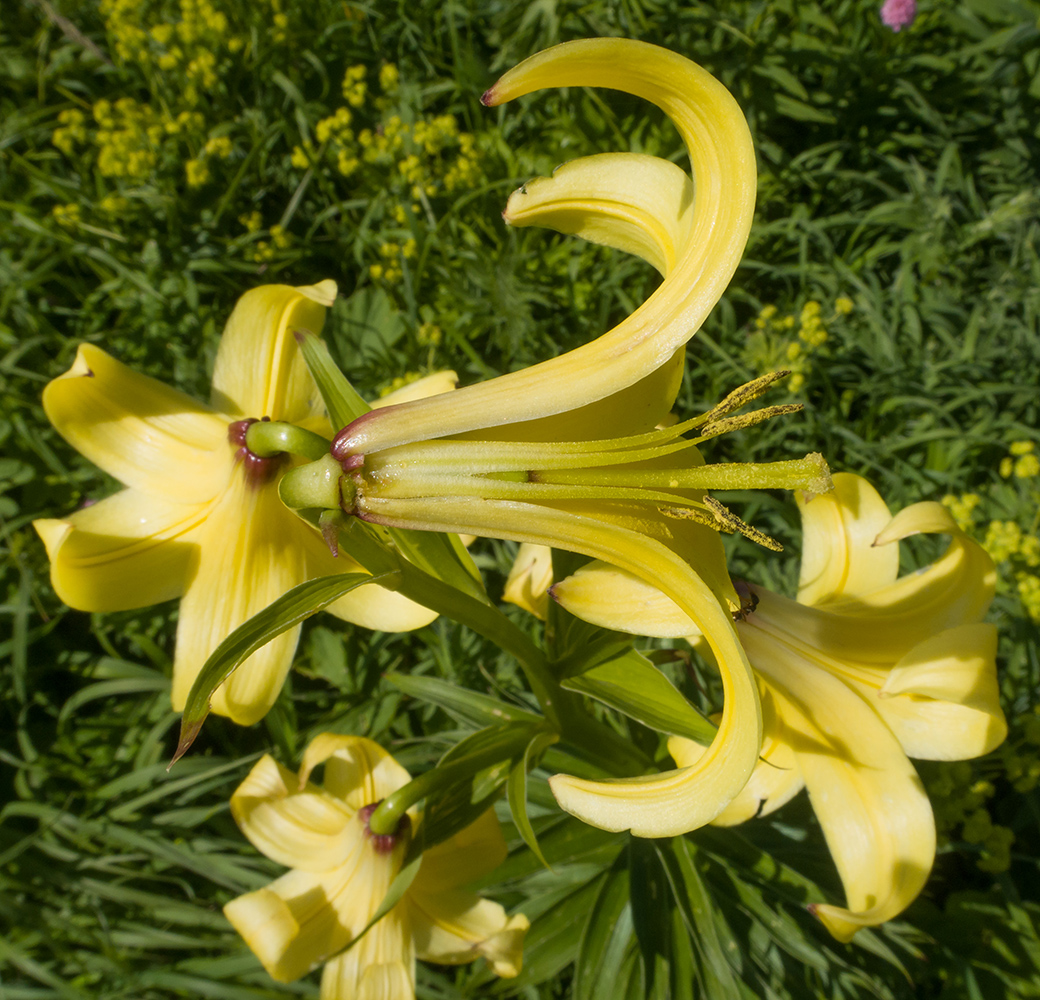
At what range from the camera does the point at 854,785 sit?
0.77 meters

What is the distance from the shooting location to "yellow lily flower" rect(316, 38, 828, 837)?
49 cm

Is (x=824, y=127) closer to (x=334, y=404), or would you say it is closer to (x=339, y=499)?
(x=334, y=404)

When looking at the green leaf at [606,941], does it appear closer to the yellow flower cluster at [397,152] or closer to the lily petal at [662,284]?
the lily petal at [662,284]

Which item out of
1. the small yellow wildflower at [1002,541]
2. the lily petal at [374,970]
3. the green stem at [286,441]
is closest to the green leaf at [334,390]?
the green stem at [286,441]

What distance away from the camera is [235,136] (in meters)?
1.99

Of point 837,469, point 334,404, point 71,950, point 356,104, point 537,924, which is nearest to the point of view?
point 334,404

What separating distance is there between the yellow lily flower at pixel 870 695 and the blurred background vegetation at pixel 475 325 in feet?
1.37

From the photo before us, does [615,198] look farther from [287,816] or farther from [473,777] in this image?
[287,816]

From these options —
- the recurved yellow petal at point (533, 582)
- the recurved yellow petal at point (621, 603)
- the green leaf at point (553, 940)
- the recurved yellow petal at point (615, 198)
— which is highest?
the recurved yellow petal at point (615, 198)

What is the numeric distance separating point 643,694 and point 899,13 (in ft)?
5.75

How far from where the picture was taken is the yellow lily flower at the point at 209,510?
2.63 feet

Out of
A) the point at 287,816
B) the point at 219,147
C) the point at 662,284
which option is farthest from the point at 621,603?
the point at 219,147

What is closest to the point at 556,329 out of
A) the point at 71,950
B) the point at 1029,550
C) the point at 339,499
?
the point at 1029,550

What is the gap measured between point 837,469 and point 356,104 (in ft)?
4.42
